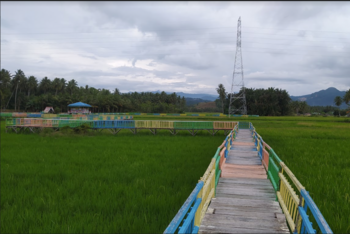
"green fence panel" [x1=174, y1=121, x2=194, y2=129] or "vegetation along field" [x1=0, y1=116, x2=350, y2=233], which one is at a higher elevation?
"green fence panel" [x1=174, y1=121, x2=194, y2=129]

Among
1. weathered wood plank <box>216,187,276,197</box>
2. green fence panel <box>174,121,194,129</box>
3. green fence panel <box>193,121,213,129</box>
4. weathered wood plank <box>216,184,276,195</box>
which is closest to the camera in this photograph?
weathered wood plank <box>216,187,276,197</box>

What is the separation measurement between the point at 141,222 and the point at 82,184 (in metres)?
3.20

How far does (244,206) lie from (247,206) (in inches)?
2.4

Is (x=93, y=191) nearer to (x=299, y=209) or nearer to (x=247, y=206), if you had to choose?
(x=247, y=206)

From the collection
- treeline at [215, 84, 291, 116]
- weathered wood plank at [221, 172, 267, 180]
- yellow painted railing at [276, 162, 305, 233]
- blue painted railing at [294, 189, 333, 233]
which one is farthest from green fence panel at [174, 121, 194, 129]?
treeline at [215, 84, 291, 116]

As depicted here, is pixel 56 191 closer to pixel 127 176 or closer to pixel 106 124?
pixel 127 176

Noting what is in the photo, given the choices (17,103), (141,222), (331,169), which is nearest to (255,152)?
(331,169)

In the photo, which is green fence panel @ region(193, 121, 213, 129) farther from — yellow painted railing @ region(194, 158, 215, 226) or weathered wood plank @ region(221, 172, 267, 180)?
yellow painted railing @ region(194, 158, 215, 226)

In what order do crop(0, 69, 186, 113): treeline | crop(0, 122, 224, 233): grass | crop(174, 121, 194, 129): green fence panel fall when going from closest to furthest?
crop(0, 122, 224, 233): grass
crop(174, 121, 194, 129): green fence panel
crop(0, 69, 186, 113): treeline

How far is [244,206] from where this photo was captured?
4555 mm

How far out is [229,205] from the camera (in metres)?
4.59

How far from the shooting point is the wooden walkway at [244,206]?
3711 mm

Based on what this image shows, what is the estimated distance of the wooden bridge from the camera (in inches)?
112

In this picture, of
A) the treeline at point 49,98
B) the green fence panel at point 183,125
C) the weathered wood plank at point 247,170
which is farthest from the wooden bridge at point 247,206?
the treeline at point 49,98
